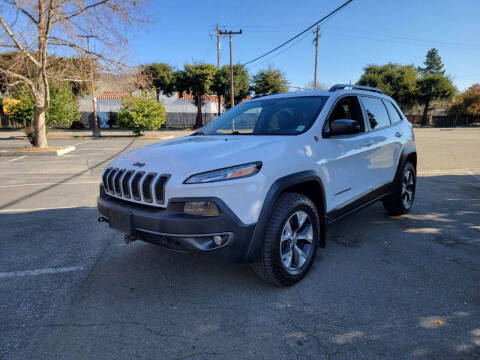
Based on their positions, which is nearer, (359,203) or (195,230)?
(195,230)

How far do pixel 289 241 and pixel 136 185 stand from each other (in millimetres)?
1389

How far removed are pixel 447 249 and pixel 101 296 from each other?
3.64m

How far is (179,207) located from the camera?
240 centimetres

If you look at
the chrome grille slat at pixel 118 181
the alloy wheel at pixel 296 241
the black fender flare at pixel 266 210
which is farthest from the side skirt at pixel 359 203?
the chrome grille slat at pixel 118 181

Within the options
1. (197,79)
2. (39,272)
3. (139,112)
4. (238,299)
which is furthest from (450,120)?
(39,272)

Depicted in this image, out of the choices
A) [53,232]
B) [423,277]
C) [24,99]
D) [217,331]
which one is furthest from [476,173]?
[24,99]

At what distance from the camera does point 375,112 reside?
4238 mm

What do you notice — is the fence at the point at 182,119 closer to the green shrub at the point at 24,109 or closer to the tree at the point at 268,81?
the tree at the point at 268,81

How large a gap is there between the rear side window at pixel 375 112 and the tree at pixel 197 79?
36.3 m

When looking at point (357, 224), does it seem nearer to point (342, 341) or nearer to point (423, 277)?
point (423, 277)

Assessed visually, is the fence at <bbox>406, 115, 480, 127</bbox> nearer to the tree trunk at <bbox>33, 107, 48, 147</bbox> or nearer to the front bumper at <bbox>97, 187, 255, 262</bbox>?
the tree trunk at <bbox>33, 107, 48, 147</bbox>

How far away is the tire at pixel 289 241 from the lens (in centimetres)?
260

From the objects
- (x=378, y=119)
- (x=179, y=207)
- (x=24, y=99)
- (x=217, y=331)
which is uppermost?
(x=24, y=99)

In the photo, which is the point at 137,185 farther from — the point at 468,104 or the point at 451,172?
the point at 468,104
